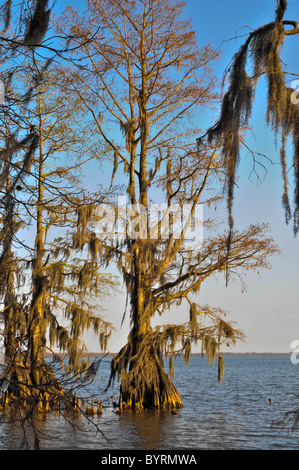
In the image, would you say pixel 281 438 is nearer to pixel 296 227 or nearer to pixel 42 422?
pixel 42 422

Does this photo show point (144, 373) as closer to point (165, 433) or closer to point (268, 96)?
point (165, 433)

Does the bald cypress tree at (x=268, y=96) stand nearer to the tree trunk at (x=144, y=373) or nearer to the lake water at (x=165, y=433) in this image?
the lake water at (x=165, y=433)

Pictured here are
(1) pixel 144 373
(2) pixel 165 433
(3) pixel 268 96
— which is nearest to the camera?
(3) pixel 268 96

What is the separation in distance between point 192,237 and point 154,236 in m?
1.22

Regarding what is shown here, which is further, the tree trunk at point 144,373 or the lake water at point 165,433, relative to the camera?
the tree trunk at point 144,373

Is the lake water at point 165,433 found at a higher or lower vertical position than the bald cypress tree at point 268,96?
lower

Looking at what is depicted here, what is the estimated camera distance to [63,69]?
1588 cm

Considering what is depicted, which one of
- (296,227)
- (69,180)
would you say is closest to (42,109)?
(69,180)

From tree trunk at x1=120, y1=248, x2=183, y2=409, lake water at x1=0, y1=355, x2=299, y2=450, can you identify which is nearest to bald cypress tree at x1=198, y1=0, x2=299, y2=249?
lake water at x1=0, y1=355, x2=299, y2=450

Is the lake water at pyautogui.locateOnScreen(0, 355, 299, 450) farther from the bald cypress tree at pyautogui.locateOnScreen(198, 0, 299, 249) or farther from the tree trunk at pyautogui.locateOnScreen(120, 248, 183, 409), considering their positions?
the bald cypress tree at pyautogui.locateOnScreen(198, 0, 299, 249)

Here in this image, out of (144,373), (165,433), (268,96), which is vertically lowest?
(165,433)

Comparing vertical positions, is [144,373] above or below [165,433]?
above

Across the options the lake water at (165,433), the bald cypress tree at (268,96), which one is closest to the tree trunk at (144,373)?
the lake water at (165,433)

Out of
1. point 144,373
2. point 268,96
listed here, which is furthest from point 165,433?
point 268,96
